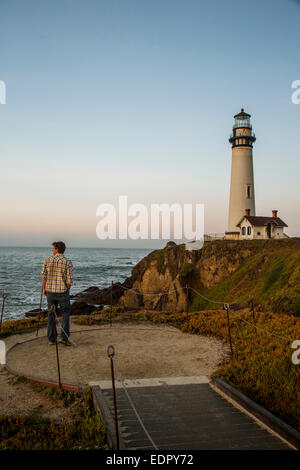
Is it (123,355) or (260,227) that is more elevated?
(260,227)

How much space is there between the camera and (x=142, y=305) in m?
36.6

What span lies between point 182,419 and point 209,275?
102 ft

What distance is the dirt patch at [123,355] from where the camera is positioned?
7527mm

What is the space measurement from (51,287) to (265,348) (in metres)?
5.78

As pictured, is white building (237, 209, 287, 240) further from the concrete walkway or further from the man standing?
the concrete walkway

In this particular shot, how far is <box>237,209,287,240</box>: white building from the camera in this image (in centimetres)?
4209

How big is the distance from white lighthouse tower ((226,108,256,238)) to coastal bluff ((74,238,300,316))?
644 centimetres

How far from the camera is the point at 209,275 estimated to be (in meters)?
35.8

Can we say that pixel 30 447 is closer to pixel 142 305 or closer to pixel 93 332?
pixel 93 332

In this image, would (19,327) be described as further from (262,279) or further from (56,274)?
(262,279)

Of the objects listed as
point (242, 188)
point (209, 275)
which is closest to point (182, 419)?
point (209, 275)

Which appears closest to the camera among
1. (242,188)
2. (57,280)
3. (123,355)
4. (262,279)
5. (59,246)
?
(123,355)

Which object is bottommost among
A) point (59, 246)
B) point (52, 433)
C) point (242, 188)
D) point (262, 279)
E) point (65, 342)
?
point (262, 279)

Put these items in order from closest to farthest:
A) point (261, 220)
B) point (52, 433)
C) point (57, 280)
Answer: point (52, 433) → point (57, 280) → point (261, 220)
